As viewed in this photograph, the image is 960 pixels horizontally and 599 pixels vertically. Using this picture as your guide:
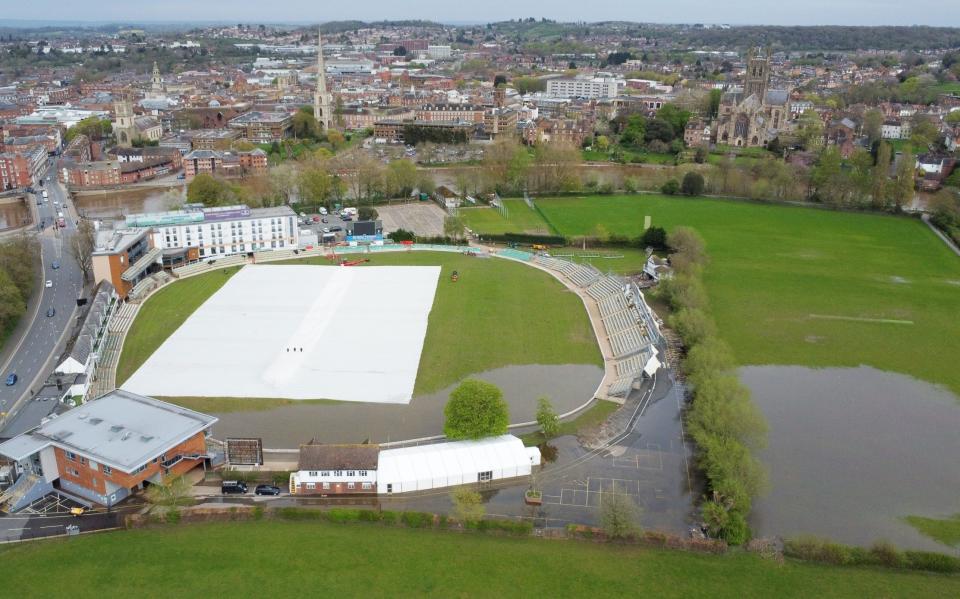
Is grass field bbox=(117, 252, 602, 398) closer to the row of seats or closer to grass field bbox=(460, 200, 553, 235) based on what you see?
the row of seats

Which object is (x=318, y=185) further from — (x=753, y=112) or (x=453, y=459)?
(x=753, y=112)

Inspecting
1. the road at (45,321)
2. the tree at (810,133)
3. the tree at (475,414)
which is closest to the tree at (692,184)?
the tree at (810,133)

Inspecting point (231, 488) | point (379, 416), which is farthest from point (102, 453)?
point (379, 416)

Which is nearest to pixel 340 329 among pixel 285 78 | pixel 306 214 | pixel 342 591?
pixel 342 591

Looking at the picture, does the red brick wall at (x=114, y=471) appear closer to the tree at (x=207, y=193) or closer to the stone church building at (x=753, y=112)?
the tree at (x=207, y=193)

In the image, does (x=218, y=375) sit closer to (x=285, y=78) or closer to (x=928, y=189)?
(x=928, y=189)
